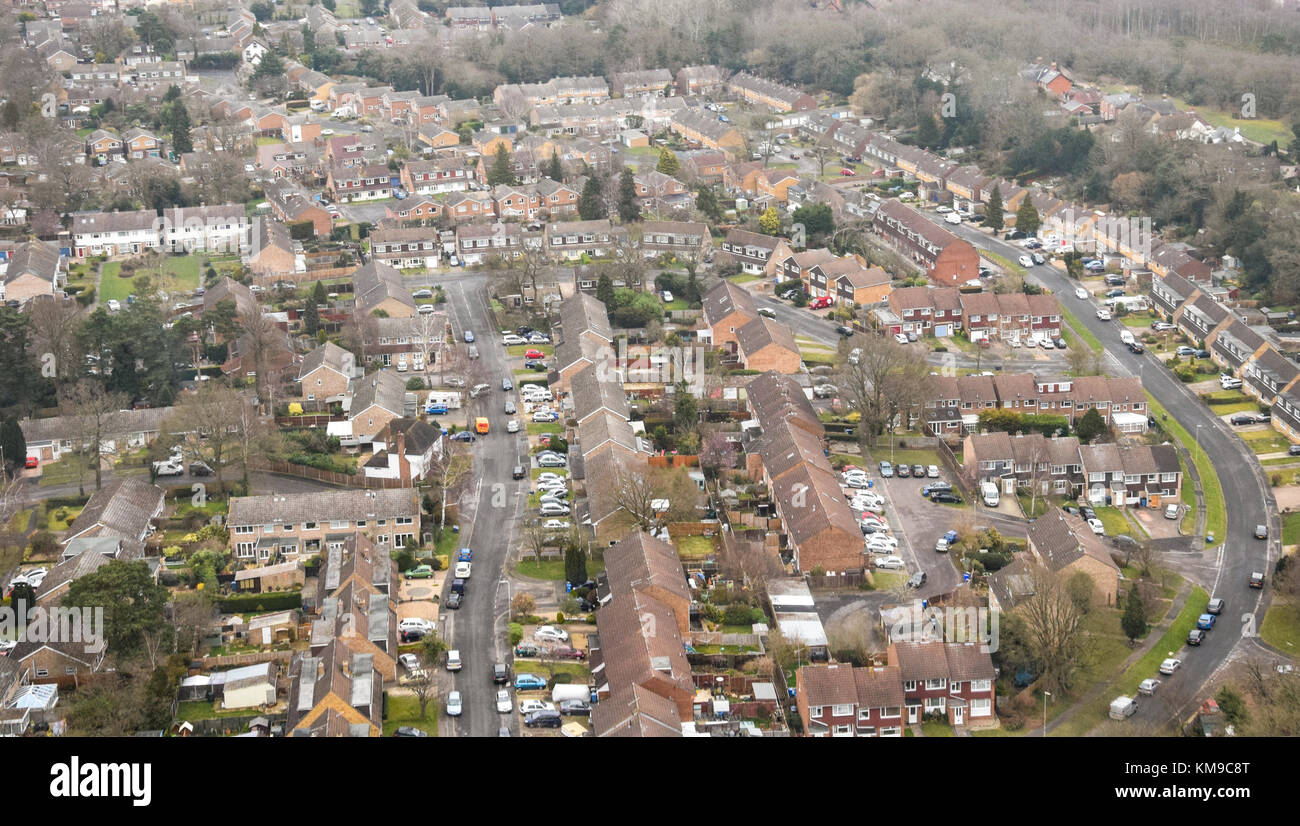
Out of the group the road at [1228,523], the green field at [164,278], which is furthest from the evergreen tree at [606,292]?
the road at [1228,523]

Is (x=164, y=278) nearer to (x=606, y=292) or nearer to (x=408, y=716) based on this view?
(x=606, y=292)

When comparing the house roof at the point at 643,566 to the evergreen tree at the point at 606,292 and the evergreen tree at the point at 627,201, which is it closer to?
the evergreen tree at the point at 606,292

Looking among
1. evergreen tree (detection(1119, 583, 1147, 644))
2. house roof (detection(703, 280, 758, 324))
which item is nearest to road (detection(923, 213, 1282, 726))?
evergreen tree (detection(1119, 583, 1147, 644))

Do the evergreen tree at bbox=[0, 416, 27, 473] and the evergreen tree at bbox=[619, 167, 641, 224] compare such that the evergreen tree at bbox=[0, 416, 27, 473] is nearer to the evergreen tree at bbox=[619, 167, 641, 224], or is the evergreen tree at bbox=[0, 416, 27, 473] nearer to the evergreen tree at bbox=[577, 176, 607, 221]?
the evergreen tree at bbox=[577, 176, 607, 221]

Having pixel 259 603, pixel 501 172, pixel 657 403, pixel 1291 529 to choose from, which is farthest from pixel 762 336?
pixel 501 172

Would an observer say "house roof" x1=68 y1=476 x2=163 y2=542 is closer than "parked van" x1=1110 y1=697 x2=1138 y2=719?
No
